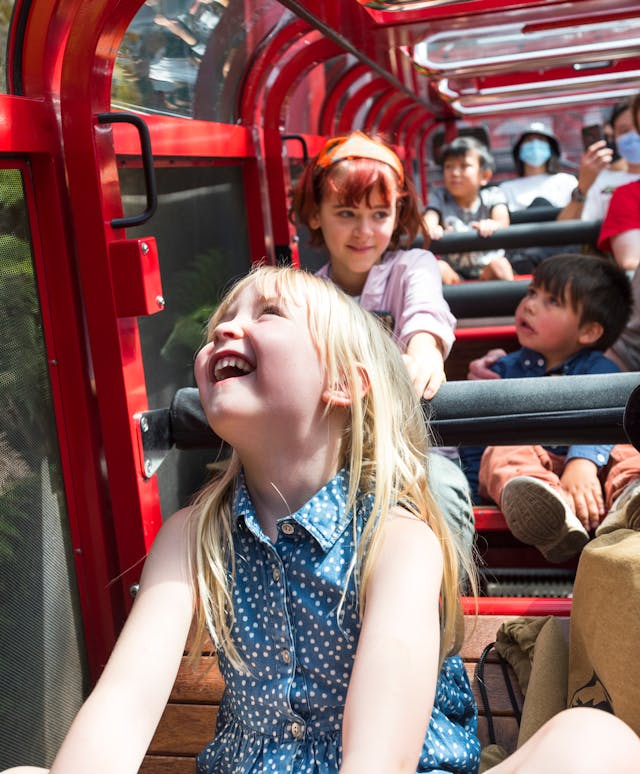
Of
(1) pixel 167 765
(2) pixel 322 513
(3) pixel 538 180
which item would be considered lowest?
(1) pixel 167 765

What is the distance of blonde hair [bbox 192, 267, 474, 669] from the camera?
159 cm

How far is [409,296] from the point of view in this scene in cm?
294

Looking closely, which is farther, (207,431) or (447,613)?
(207,431)

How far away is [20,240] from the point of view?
2.06m

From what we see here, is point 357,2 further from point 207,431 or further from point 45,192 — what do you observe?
point 207,431

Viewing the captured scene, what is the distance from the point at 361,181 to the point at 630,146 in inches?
139

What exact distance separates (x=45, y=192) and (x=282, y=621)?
1.10 meters

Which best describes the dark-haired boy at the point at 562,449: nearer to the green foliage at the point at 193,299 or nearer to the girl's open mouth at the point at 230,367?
the green foliage at the point at 193,299

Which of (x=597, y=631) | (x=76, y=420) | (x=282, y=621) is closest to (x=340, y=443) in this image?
(x=282, y=621)

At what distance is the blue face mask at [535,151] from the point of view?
776 cm

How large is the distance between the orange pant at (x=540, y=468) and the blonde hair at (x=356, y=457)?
1242mm

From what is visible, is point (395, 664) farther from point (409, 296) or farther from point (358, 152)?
point (358, 152)

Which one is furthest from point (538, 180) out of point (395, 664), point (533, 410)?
point (395, 664)

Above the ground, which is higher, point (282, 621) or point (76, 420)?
point (76, 420)
